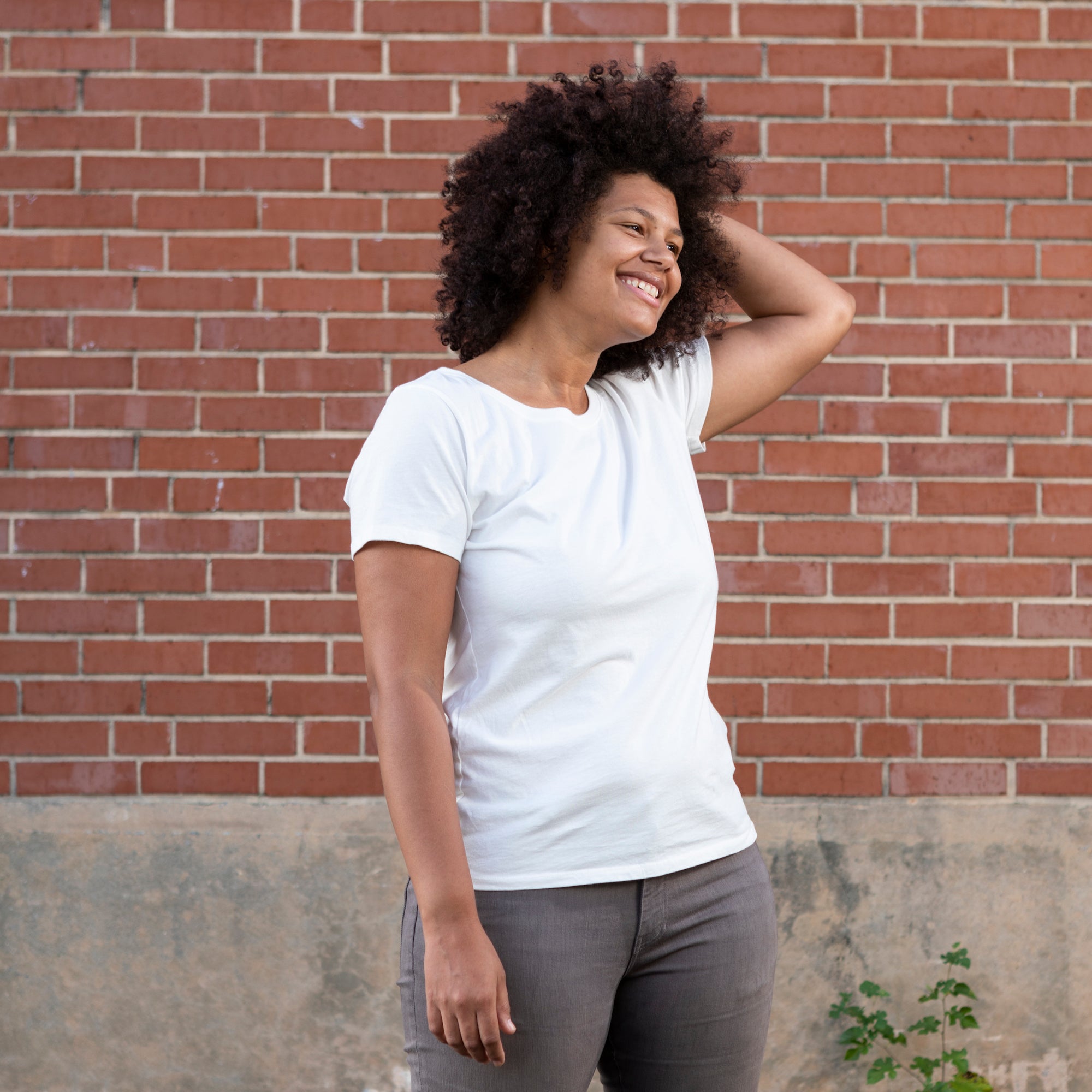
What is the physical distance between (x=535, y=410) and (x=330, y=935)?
177 cm

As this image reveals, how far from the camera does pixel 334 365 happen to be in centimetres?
268

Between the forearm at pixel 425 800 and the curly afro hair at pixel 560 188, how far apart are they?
25.0 inches

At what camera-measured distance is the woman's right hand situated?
1.23m

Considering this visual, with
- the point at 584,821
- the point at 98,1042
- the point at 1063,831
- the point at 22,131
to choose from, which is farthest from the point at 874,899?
the point at 22,131

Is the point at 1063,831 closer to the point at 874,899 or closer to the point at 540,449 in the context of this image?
the point at 874,899

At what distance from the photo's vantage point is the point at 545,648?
4.38 feet

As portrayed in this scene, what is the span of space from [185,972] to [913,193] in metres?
2.75

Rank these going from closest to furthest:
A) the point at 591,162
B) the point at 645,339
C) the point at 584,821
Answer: the point at 584,821, the point at 591,162, the point at 645,339

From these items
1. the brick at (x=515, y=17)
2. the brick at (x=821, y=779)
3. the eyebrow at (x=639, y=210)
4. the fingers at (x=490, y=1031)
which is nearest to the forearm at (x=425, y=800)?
the fingers at (x=490, y=1031)

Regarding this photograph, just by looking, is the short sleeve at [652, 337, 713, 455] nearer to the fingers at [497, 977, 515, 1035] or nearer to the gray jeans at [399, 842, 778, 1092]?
the gray jeans at [399, 842, 778, 1092]

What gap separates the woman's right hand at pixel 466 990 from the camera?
4.03 ft

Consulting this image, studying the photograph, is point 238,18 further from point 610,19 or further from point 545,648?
point 545,648

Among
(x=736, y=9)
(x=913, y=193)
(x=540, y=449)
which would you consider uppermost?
(x=736, y=9)

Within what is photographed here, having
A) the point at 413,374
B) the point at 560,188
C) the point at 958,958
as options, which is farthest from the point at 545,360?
the point at 958,958
